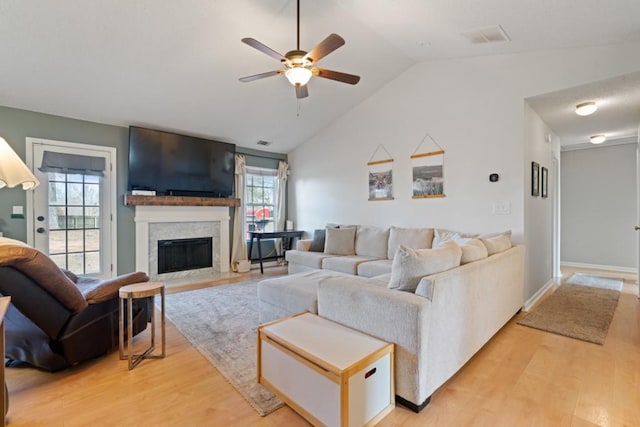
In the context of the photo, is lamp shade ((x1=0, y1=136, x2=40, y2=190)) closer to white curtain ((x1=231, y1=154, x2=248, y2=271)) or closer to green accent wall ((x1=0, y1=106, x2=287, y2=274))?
green accent wall ((x1=0, y1=106, x2=287, y2=274))

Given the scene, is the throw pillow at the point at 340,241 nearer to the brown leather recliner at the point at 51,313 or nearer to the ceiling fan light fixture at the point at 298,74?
the ceiling fan light fixture at the point at 298,74

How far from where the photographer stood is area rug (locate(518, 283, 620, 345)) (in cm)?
286

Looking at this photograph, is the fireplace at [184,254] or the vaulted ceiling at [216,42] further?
the fireplace at [184,254]

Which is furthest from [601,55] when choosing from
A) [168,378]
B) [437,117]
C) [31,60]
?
[31,60]

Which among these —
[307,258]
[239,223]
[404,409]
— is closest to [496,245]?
[404,409]

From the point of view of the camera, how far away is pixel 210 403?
1832mm

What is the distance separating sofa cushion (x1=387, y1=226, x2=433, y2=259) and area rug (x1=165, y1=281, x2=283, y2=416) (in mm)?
2049

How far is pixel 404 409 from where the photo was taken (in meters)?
1.77

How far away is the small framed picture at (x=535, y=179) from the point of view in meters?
3.70

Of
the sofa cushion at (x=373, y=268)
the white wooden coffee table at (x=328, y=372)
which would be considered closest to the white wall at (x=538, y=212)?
the sofa cushion at (x=373, y=268)

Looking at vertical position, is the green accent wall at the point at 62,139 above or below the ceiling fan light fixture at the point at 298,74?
below

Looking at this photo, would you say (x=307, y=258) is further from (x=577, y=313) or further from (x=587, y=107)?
(x=587, y=107)

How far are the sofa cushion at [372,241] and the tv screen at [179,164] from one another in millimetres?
2567

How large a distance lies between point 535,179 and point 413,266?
295cm
